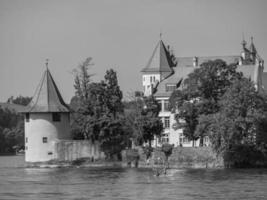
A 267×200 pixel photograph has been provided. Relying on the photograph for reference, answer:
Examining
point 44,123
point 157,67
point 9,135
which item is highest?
point 157,67

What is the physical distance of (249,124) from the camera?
96.2 meters

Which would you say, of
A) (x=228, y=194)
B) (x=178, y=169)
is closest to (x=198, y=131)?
(x=178, y=169)

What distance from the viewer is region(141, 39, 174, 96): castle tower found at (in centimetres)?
13875

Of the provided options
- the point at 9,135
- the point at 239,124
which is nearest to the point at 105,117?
the point at 239,124

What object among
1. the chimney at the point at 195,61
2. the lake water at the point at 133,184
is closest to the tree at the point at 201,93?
the lake water at the point at 133,184

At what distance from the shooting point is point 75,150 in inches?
4247

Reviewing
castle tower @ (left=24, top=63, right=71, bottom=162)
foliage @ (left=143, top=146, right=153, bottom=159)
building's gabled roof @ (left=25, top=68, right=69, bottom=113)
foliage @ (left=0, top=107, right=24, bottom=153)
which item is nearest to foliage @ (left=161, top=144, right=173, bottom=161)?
foliage @ (left=143, top=146, right=153, bottom=159)

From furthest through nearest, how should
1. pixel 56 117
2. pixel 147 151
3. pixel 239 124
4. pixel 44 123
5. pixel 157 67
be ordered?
1. pixel 157 67
2. pixel 56 117
3. pixel 44 123
4. pixel 147 151
5. pixel 239 124

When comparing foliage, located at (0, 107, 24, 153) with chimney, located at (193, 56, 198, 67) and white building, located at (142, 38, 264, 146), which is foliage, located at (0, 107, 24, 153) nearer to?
white building, located at (142, 38, 264, 146)

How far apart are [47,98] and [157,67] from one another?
35.1m

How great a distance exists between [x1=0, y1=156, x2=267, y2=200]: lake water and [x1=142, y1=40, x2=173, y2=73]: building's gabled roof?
4490 centimetres

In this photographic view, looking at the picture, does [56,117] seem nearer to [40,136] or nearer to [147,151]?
[40,136]

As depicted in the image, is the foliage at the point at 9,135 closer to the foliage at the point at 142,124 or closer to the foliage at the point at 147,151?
the foliage at the point at 142,124

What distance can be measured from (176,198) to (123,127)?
146 feet
